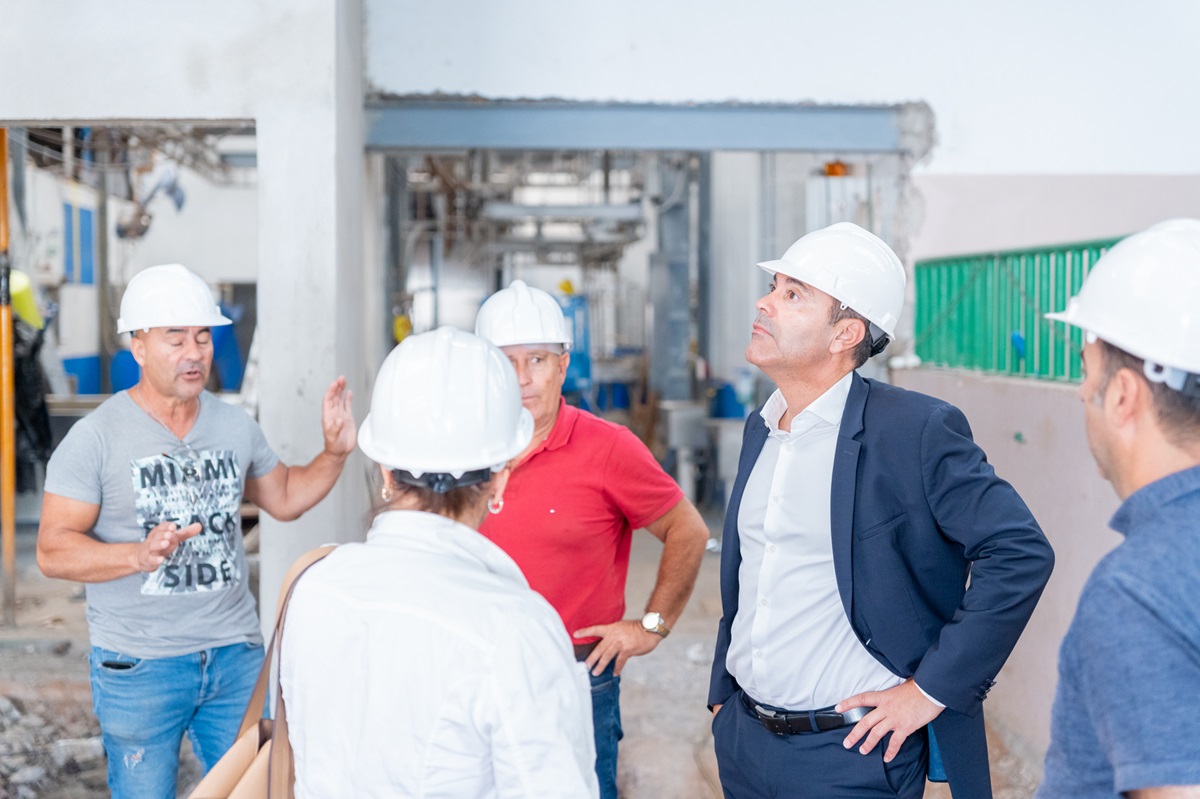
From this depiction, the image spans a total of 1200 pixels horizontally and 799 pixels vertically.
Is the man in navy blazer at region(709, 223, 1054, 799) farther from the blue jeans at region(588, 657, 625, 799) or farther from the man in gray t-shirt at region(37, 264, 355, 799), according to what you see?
the man in gray t-shirt at region(37, 264, 355, 799)

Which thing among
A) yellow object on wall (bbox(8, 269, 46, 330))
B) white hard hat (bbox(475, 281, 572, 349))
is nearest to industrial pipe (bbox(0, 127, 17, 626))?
yellow object on wall (bbox(8, 269, 46, 330))

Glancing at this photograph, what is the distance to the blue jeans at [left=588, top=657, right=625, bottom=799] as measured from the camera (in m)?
2.64

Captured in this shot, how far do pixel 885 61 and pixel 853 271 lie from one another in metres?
2.79

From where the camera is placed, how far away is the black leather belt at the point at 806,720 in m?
2.13

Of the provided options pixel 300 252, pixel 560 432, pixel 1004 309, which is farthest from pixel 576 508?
pixel 1004 309

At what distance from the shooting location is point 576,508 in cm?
260

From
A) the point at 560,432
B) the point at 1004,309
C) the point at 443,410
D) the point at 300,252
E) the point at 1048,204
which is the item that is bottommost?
the point at 560,432

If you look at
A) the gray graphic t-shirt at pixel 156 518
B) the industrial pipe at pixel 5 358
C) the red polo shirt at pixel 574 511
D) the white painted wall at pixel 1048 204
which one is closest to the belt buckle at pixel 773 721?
the red polo shirt at pixel 574 511

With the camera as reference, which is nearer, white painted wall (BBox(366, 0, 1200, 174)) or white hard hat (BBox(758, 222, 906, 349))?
white hard hat (BBox(758, 222, 906, 349))

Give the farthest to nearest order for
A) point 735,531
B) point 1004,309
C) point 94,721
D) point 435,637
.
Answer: point 94,721 → point 1004,309 → point 735,531 → point 435,637

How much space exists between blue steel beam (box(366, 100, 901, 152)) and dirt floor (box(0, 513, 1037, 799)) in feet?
8.41

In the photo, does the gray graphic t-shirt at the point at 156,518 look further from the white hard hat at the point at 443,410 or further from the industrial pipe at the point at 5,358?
the industrial pipe at the point at 5,358

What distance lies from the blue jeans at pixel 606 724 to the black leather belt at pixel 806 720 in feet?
1.68

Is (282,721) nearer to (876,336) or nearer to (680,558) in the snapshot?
(680,558)
